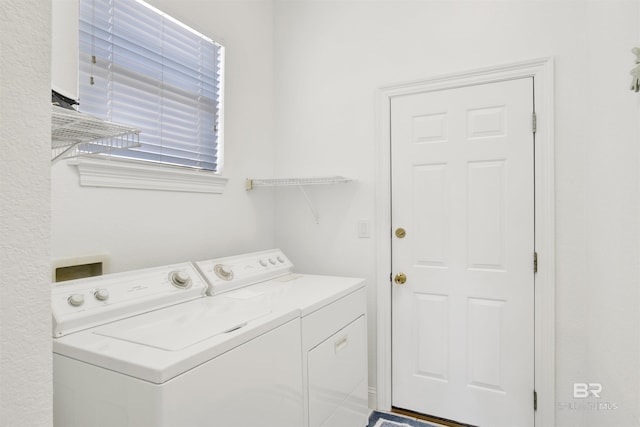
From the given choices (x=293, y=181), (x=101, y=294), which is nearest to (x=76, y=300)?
(x=101, y=294)

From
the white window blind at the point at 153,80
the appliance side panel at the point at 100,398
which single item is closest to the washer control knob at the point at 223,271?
the white window blind at the point at 153,80

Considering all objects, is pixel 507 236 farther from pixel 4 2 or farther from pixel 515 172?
pixel 4 2

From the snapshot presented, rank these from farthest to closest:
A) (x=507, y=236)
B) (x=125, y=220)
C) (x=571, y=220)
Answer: (x=507, y=236) → (x=571, y=220) → (x=125, y=220)

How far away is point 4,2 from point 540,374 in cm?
240

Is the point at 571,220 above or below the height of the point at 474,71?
below

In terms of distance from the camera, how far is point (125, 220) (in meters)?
1.63

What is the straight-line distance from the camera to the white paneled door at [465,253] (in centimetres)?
194

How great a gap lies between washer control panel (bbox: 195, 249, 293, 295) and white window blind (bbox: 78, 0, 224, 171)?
586mm

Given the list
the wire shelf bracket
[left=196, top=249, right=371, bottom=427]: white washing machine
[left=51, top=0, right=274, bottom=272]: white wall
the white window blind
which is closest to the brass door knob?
[left=196, top=249, right=371, bottom=427]: white washing machine

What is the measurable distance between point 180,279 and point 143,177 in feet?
1.73

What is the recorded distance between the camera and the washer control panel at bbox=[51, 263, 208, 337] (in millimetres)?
1160

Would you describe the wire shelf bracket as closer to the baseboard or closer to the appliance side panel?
the baseboard

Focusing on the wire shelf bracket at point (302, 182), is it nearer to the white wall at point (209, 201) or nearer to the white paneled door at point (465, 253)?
the white wall at point (209, 201)

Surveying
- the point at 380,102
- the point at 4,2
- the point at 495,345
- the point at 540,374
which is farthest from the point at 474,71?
the point at 4,2
